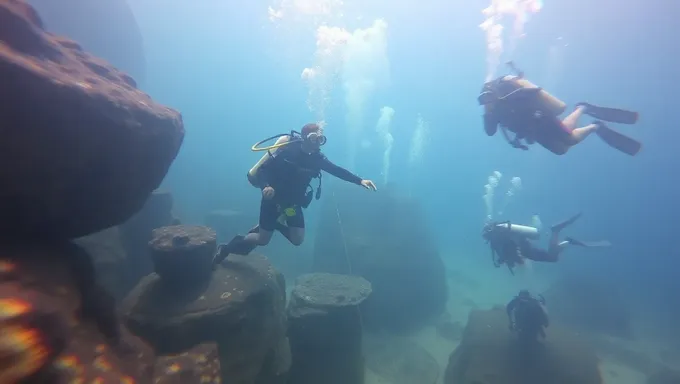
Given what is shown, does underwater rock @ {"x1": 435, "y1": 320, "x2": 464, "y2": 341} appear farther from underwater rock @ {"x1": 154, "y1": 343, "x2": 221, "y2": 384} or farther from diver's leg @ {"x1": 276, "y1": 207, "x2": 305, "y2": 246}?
underwater rock @ {"x1": 154, "y1": 343, "x2": 221, "y2": 384}

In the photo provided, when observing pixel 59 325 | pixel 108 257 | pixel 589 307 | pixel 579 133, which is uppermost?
pixel 579 133

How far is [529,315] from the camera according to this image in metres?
8.74

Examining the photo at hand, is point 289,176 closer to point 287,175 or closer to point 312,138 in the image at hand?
point 287,175

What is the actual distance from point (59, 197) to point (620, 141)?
9.37 m

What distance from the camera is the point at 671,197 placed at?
4994 centimetres

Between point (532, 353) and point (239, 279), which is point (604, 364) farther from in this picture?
point (239, 279)

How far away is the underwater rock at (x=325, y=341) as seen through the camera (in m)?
7.46

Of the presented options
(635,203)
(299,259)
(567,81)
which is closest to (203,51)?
(567,81)

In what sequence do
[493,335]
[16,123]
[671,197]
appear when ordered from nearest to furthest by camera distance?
[16,123], [493,335], [671,197]

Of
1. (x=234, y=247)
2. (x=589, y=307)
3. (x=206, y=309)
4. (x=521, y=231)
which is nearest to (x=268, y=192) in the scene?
(x=234, y=247)

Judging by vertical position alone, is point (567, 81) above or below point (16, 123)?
above

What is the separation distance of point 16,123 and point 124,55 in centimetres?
3182

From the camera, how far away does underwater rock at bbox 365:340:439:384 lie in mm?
9273

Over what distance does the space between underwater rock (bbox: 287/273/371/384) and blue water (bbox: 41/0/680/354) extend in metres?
12.1
